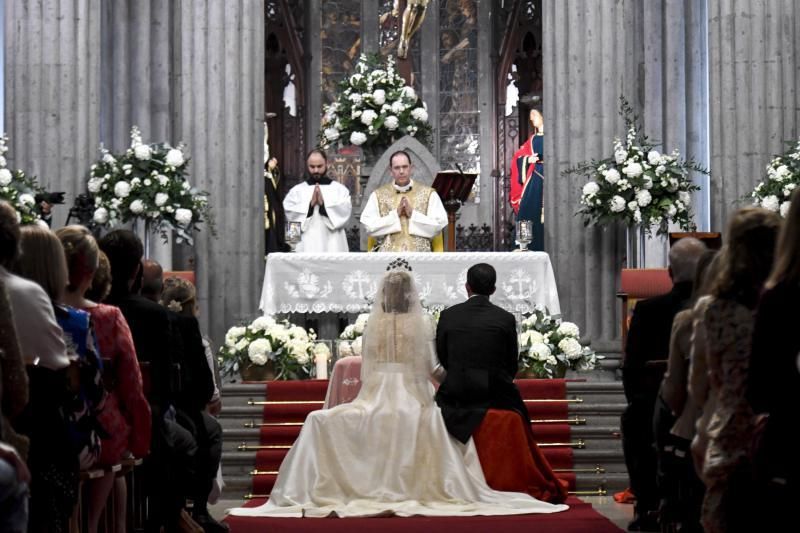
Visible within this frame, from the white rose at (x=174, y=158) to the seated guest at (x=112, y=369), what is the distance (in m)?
9.02

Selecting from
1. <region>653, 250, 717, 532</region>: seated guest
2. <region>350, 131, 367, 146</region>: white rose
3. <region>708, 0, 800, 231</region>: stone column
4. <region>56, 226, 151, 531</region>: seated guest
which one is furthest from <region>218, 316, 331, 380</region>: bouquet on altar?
<region>56, 226, 151, 531</region>: seated guest

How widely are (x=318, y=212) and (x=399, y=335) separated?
6.02 m

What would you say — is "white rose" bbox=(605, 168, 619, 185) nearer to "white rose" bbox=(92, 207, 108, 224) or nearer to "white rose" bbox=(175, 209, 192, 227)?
"white rose" bbox=(175, 209, 192, 227)

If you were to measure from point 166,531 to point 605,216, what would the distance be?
28.1ft

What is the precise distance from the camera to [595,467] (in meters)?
12.2

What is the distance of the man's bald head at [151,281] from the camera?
8.16 m

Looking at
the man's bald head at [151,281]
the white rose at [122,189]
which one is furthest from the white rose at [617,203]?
the man's bald head at [151,281]

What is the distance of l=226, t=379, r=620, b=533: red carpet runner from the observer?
379 inches

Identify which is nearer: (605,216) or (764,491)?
(764,491)

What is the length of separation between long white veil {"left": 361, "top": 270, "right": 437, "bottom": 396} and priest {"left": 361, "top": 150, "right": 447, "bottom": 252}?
5285 mm

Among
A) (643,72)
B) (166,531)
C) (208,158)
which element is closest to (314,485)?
(166,531)

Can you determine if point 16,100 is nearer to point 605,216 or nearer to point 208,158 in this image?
point 208,158

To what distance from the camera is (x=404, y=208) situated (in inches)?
634

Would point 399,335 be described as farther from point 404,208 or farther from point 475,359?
point 404,208
